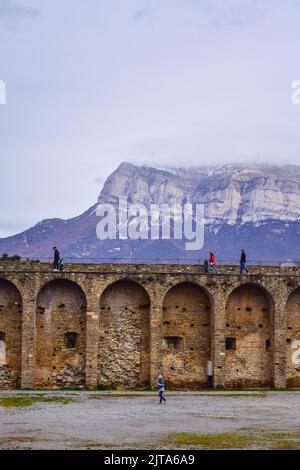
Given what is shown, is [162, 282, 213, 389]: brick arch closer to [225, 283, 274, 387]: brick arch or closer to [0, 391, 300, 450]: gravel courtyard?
[225, 283, 274, 387]: brick arch

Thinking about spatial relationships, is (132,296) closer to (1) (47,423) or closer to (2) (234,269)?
(2) (234,269)

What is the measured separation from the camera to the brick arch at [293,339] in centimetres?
5569

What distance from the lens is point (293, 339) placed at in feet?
184

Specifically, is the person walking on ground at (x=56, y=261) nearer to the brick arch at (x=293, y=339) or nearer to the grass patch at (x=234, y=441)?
the brick arch at (x=293, y=339)

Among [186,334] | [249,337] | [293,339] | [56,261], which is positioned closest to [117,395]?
[186,334]

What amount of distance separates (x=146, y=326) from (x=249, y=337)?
6147mm

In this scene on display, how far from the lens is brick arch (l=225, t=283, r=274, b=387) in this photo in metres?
55.1

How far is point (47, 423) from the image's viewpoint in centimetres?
3522

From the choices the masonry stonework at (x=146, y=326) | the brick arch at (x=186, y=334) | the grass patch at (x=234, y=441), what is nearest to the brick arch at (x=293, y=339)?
the masonry stonework at (x=146, y=326)

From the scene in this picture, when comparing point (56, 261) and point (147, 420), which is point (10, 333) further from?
point (147, 420)

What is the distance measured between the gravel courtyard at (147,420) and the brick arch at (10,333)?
119 inches

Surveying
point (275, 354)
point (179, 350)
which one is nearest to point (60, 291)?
point (179, 350)

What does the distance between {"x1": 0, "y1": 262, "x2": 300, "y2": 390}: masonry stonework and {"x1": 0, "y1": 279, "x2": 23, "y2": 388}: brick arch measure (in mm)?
56

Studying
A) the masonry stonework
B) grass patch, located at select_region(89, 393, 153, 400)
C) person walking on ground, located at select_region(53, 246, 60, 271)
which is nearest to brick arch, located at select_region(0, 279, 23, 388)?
the masonry stonework
